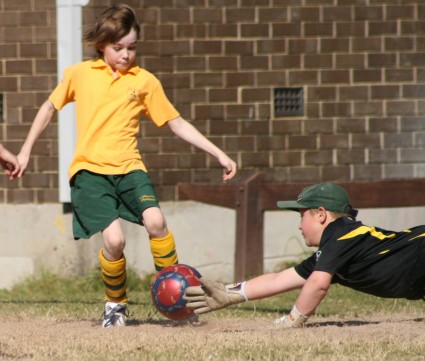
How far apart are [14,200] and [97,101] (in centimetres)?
404

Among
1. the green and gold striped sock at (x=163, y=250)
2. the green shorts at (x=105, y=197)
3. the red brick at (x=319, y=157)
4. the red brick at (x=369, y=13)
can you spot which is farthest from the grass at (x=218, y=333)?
the red brick at (x=369, y=13)

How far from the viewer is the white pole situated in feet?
37.2

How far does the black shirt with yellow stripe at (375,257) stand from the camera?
724 centimetres

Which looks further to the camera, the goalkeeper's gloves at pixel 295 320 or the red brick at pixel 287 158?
the red brick at pixel 287 158

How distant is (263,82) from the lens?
38.7ft

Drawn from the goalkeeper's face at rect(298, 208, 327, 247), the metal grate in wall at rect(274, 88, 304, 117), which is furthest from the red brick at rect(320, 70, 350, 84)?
the goalkeeper's face at rect(298, 208, 327, 247)

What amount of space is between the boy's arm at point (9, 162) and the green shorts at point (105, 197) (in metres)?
0.45

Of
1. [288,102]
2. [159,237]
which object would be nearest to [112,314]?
[159,237]

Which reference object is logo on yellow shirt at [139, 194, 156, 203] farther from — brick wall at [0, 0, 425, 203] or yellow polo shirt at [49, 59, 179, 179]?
brick wall at [0, 0, 425, 203]

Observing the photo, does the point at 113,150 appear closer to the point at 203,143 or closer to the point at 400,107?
the point at 203,143

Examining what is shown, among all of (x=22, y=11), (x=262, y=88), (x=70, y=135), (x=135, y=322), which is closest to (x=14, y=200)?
(x=70, y=135)

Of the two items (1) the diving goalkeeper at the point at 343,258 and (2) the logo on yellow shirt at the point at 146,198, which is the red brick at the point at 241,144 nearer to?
(2) the logo on yellow shirt at the point at 146,198

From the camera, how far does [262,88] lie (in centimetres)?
1181

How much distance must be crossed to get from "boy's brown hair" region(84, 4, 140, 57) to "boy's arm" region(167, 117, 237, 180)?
0.72 metres
